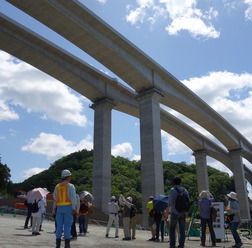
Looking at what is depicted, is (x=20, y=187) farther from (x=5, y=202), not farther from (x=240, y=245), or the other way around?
(x=240, y=245)

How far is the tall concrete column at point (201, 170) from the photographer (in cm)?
4334

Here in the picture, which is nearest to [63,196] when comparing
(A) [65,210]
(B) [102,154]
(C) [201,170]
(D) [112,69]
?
(A) [65,210]

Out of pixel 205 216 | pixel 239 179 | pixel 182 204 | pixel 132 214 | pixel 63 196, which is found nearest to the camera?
pixel 63 196

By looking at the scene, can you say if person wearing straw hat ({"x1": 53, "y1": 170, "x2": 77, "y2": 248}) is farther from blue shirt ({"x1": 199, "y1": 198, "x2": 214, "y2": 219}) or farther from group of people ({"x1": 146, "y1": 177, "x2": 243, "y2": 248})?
blue shirt ({"x1": 199, "y1": 198, "x2": 214, "y2": 219})

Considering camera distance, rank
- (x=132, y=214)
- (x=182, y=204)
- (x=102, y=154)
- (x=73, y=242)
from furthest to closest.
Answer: (x=102, y=154) < (x=132, y=214) < (x=73, y=242) < (x=182, y=204)

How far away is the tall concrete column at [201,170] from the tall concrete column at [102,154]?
21.1m

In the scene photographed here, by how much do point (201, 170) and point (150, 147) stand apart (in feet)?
77.4

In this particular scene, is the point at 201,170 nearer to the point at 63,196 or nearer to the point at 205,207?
the point at 205,207

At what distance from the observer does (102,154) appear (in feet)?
88.0

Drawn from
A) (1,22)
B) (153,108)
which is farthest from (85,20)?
(153,108)

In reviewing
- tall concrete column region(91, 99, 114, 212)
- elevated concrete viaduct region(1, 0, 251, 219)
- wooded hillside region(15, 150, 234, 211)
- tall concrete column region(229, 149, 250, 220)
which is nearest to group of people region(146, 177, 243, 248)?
elevated concrete viaduct region(1, 0, 251, 219)

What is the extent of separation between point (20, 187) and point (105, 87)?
54120 mm

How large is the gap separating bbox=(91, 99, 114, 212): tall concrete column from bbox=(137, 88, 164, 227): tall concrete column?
180 inches

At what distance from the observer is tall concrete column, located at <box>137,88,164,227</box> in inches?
872
